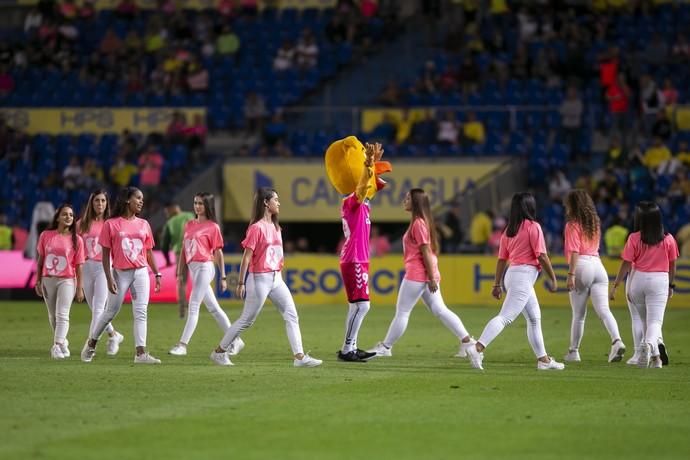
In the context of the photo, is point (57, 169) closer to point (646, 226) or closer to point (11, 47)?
point (11, 47)

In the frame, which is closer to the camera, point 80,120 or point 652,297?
point 652,297

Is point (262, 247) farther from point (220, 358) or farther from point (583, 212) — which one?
point (583, 212)

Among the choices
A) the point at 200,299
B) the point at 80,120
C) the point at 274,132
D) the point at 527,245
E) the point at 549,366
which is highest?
the point at 80,120

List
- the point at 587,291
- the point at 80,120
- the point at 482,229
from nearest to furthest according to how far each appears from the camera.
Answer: the point at 587,291 → the point at 482,229 → the point at 80,120

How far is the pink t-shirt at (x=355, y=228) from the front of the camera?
621 inches

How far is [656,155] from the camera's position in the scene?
3027 centimetres

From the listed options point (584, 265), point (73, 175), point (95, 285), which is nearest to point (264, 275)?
point (95, 285)

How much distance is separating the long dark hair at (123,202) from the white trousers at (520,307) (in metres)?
4.33

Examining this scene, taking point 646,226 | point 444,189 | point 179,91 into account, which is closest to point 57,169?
point 179,91

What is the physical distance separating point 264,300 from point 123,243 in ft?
5.84

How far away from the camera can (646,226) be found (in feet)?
51.2

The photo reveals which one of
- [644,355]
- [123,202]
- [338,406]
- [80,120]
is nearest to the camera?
[338,406]

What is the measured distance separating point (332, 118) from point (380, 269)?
6.88 m

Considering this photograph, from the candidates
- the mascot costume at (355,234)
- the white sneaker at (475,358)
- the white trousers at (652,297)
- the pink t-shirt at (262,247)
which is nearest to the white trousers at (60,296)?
the pink t-shirt at (262,247)
